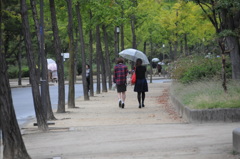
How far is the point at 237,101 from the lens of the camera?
14.9 m

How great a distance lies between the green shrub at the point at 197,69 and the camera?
2452cm

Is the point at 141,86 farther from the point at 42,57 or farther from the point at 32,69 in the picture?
the point at 32,69

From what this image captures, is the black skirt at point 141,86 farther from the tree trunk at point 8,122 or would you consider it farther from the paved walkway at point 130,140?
the tree trunk at point 8,122

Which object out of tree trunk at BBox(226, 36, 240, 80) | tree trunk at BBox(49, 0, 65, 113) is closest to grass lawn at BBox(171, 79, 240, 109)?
tree trunk at BBox(226, 36, 240, 80)

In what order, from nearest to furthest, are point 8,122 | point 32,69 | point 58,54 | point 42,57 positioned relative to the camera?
point 8,122, point 32,69, point 42,57, point 58,54

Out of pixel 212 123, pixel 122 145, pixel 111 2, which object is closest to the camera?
pixel 122 145

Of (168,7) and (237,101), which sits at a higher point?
(168,7)

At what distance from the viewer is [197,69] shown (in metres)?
25.0

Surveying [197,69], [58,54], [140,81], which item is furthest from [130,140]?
[197,69]

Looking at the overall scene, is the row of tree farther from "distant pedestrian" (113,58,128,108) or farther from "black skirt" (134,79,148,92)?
"black skirt" (134,79,148,92)

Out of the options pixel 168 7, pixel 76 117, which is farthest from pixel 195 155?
pixel 168 7

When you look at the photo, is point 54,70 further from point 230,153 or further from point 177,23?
point 230,153

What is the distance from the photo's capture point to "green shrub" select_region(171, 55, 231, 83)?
80.4ft

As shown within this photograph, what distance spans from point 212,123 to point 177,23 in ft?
105
